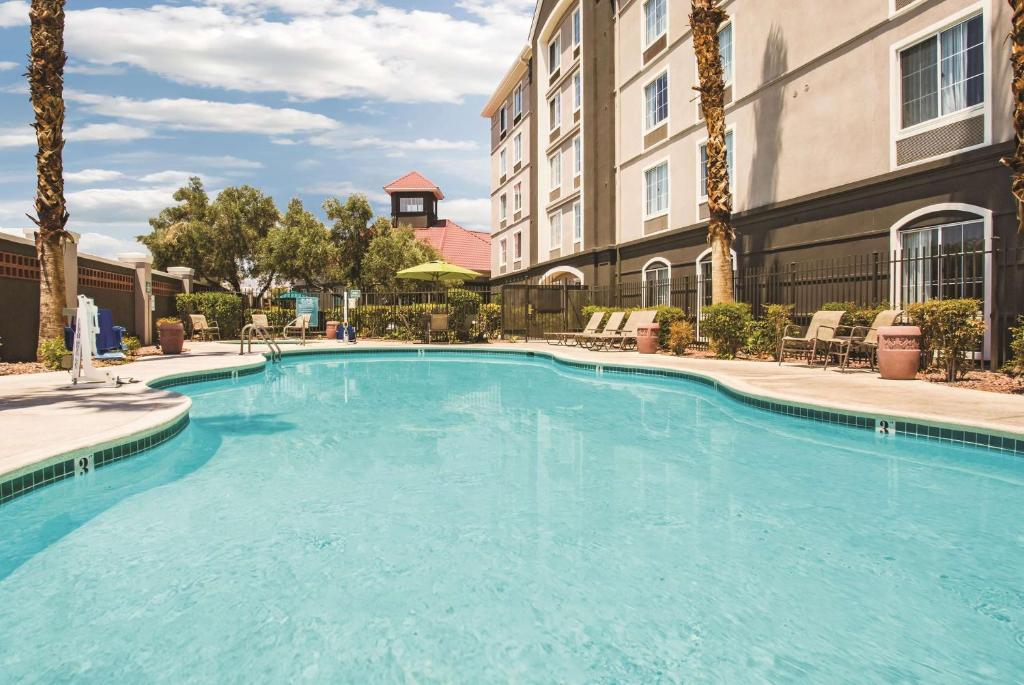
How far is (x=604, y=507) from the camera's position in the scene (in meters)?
4.23

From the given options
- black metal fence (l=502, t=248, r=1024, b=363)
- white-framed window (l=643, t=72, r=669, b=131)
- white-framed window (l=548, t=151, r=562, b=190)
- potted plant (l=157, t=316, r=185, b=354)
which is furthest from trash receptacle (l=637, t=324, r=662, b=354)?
white-framed window (l=548, t=151, r=562, b=190)

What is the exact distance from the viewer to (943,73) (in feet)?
33.7

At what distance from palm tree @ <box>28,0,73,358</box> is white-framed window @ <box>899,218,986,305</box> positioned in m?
15.5

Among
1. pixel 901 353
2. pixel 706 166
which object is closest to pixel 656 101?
pixel 706 166

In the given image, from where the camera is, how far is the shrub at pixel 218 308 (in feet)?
67.9

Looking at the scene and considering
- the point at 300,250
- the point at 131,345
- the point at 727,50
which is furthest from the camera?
the point at 300,250

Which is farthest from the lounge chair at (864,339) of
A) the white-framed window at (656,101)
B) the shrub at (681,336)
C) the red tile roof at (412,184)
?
the red tile roof at (412,184)

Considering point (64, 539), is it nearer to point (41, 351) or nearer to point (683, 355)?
point (41, 351)

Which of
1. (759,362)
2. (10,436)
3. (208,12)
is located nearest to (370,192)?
(208,12)

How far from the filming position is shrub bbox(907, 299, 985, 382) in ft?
26.6

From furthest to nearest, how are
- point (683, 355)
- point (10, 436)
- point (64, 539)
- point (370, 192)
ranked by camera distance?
point (370, 192), point (683, 355), point (10, 436), point (64, 539)

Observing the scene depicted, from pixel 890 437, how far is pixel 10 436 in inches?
321

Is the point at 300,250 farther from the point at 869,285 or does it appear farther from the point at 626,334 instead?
the point at 869,285

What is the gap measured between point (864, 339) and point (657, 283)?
895cm
